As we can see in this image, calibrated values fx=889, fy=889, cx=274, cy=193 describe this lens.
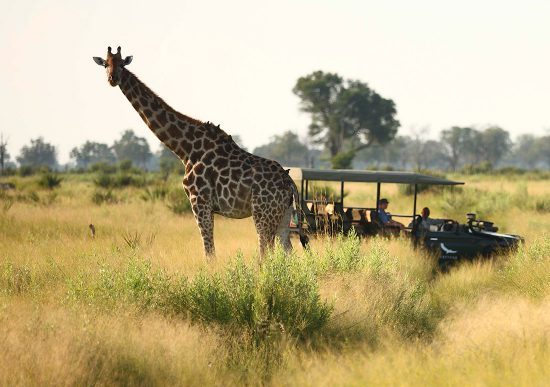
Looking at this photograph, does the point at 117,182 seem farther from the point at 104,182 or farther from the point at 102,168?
the point at 102,168

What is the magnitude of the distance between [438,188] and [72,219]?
1521cm

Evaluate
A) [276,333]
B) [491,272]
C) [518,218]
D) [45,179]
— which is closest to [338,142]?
[45,179]

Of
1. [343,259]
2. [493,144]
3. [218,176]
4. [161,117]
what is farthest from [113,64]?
[493,144]

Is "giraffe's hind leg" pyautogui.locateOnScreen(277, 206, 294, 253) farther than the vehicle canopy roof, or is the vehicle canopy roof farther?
the vehicle canopy roof

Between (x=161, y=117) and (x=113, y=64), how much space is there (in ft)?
3.33

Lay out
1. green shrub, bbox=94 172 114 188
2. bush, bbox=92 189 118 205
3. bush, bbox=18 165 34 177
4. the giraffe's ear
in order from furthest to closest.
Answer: bush, bbox=18 165 34 177, green shrub, bbox=94 172 114 188, bush, bbox=92 189 118 205, the giraffe's ear

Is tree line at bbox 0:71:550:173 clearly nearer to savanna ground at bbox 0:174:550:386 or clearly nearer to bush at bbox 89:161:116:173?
bush at bbox 89:161:116:173

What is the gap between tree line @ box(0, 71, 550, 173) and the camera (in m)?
79.9

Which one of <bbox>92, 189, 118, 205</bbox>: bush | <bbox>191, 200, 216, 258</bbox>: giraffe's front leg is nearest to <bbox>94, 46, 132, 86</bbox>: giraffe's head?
<bbox>191, 200, 216, 258</bbox>: giraffe's front leg

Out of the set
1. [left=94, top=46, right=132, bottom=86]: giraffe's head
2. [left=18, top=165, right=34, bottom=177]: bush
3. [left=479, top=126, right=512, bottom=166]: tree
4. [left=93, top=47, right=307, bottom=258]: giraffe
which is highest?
[left=479, top=126, right=512, bottom=166]: tree

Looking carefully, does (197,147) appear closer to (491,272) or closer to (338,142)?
(491,272)

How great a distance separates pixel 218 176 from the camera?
490 inches

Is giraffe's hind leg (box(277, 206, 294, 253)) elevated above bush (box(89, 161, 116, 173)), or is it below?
above

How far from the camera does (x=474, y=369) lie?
23.4 ft
